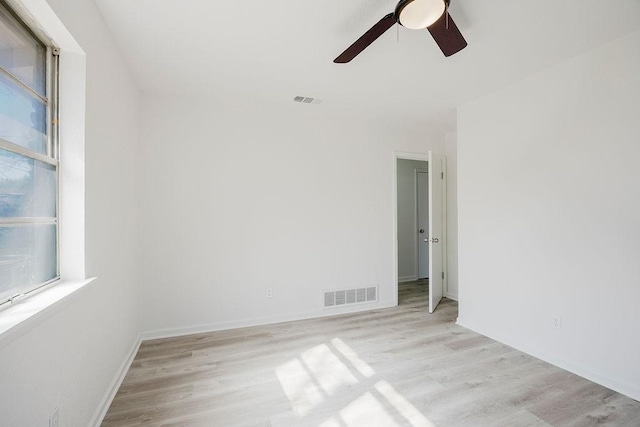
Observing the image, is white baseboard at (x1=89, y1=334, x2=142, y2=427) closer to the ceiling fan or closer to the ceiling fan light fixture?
the ceiling fan

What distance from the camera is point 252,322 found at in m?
3.40

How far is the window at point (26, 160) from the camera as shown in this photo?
118 centimetres

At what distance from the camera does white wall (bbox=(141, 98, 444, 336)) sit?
3092 mm

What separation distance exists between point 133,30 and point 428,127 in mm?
3573

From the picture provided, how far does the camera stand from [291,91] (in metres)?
3.00

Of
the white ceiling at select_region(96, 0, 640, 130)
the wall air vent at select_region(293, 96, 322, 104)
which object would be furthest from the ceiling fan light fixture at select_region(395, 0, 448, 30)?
the wall air vent at select_region(293, 96, 322, 104)

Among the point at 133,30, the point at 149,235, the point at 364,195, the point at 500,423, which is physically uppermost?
the point at 133,30

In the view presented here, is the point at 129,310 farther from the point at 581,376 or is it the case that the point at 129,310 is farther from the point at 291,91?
the point at 581,376

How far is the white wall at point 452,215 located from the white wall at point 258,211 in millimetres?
886

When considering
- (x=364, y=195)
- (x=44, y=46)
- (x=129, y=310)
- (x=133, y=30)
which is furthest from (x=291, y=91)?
(x=129, y=310)

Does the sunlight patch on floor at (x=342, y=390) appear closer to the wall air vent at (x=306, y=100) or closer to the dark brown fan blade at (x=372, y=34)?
the dark brown fan blade at (x=372, y=34)

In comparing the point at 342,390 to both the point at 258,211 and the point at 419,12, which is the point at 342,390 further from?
the point at 419,12

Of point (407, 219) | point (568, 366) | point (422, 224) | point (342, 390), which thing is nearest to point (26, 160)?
point (342, 390)

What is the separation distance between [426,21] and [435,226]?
2842 millimetres
